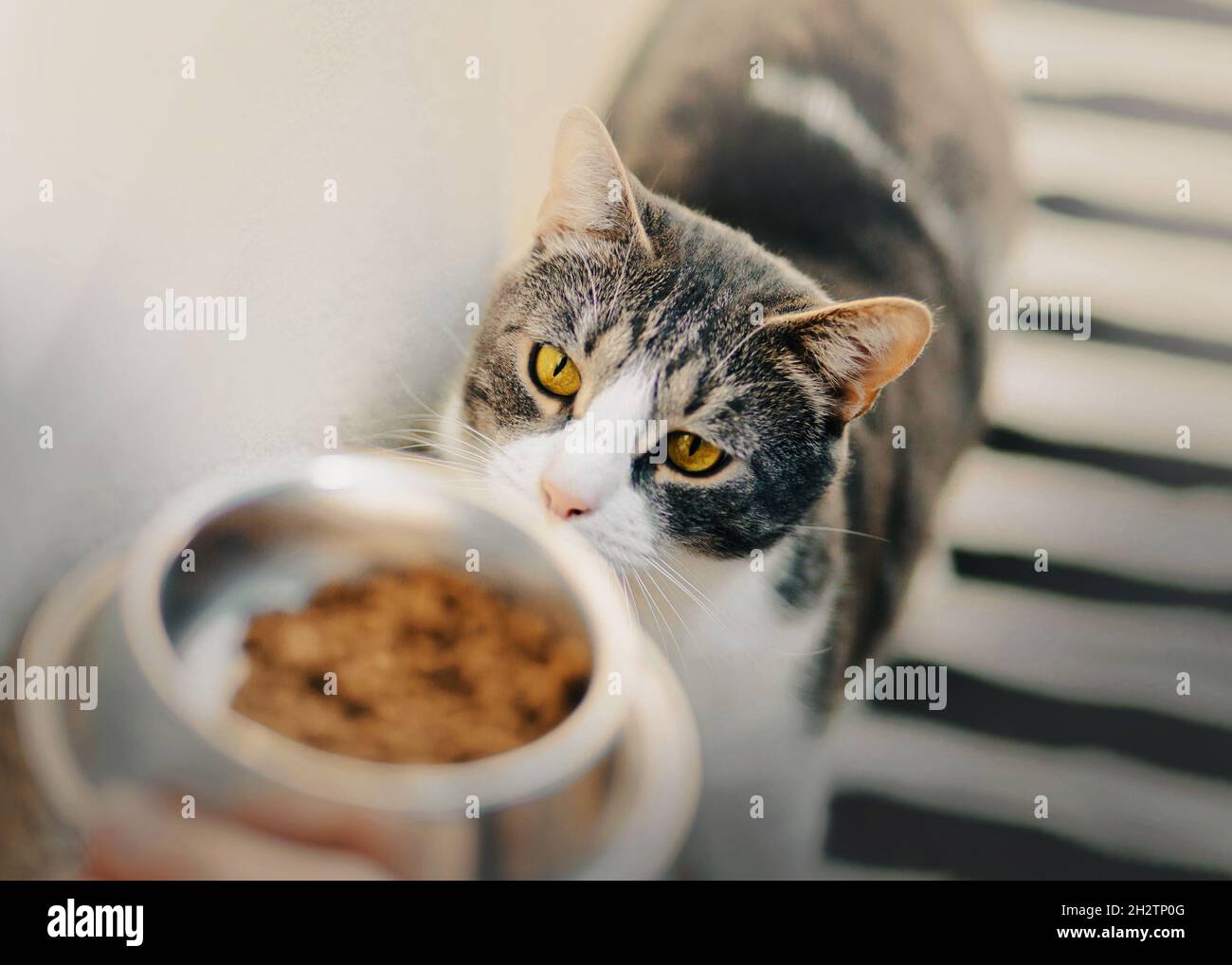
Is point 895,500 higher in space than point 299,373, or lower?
lower

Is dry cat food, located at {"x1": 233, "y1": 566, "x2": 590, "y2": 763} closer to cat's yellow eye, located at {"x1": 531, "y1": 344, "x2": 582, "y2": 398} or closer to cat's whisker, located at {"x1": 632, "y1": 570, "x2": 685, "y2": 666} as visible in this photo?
cat's whisker, located at {"x1": 632, "y1": 570, "x2": 685, "y2": 666}

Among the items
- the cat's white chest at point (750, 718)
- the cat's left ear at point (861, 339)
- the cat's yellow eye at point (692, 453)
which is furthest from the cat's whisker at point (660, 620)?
the cat's left ear at point (861, 339)

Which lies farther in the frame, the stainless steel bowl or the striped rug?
the striped rug

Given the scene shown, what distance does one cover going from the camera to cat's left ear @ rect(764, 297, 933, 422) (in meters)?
0.65

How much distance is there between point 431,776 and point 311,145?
51 cm

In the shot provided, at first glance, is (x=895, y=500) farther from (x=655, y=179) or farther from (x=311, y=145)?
(x=311, y=145)

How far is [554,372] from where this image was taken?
2.35ft

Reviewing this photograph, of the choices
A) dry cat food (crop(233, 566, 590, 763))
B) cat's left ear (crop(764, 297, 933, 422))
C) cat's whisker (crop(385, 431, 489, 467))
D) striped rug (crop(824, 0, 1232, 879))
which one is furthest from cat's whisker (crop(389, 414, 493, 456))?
striped rug (crop(824, 0, 1232, 879))

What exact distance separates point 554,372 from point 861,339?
0.23 m

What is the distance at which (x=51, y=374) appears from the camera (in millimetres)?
767

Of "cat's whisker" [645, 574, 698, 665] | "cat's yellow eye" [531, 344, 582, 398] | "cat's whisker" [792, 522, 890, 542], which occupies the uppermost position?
"cat's yellow eye" [531, 344, 582, 398]

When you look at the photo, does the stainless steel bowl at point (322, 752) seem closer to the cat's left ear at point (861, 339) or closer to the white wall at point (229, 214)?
the white wall at point (229, 214)

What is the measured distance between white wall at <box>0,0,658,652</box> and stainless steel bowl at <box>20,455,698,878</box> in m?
0.06

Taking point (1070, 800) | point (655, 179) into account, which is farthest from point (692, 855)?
point (655, 179)
